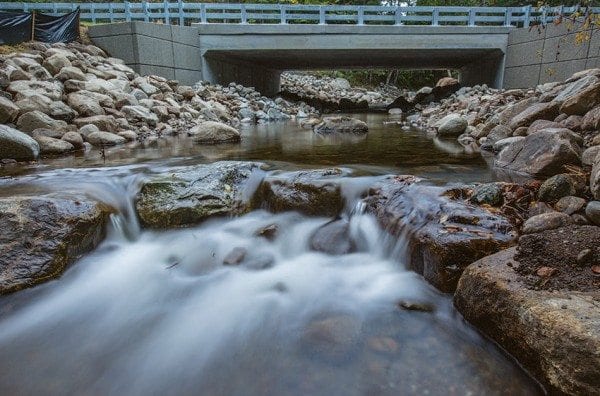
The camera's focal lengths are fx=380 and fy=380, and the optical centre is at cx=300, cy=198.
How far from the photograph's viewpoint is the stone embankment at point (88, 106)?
678cm

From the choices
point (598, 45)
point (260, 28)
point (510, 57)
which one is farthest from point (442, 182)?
point (510, 57)

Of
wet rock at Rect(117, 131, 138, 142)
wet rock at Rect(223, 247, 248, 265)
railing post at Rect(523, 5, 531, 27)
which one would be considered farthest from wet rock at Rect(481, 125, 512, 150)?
railing post at Rect(523, 5, 531, 27)

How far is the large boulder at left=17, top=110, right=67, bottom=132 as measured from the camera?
6.79 meters

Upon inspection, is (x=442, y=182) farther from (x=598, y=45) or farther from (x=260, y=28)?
(x=260, y=28)

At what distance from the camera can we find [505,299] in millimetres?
2100

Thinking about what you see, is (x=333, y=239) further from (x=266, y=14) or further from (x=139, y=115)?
(x=266, y=14)

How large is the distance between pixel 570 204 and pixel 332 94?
26067 mm

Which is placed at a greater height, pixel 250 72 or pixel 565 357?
pixel 250 72

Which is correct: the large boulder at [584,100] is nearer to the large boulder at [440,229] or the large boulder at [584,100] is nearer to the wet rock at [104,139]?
the large boulder at [440,229]

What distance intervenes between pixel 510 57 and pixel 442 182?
14020 millimetres

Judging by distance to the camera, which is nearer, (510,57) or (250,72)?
(510,57)

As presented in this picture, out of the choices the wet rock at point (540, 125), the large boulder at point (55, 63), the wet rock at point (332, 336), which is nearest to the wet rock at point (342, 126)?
the wet rock at point (540, 125)

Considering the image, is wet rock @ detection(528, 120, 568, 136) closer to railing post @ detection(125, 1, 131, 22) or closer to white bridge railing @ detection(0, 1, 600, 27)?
white bridge railing @ detection(0, 1, 600, 27)

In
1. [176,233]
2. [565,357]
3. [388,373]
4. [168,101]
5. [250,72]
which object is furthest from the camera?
[250,72]
